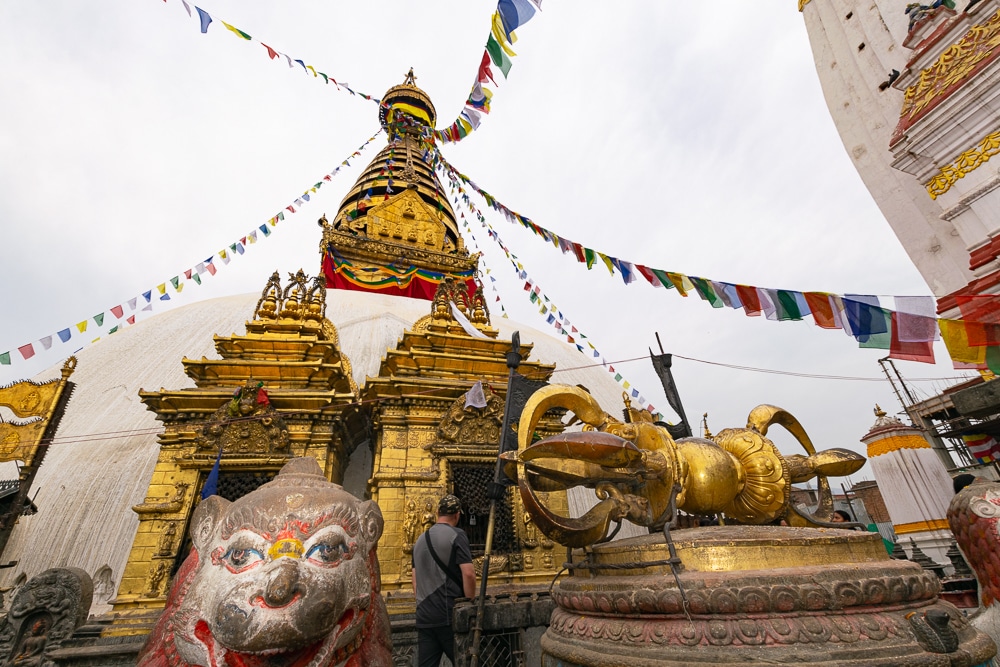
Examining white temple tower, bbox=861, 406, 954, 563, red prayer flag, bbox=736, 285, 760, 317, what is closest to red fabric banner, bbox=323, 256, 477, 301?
red prayer flag, bbox=736, 285, 760, 317

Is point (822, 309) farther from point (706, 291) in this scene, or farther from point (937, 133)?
point (937, 133)

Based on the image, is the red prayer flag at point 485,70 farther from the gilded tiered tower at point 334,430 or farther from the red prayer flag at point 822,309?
the red prayer flag at point 822,309

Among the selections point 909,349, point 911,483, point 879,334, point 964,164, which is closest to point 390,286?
point 879,334

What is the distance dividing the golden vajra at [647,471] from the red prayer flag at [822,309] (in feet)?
12.2

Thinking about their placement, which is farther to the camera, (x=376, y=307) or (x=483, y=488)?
(x=376, y=307)

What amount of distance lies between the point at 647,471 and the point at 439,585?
193cm

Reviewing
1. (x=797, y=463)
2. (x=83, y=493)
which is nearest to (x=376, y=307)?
(x=83, y=493)

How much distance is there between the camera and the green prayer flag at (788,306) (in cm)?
521

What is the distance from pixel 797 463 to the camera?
83.8 inches

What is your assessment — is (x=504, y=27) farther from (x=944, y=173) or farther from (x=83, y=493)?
(x=83, y=493)

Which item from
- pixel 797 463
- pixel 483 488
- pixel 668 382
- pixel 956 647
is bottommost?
pixel 956 647

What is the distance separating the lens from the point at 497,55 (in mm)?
7137

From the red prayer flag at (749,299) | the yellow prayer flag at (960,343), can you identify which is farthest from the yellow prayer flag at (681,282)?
the yellow prayer flag at (960,343)

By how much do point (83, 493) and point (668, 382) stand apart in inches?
288
